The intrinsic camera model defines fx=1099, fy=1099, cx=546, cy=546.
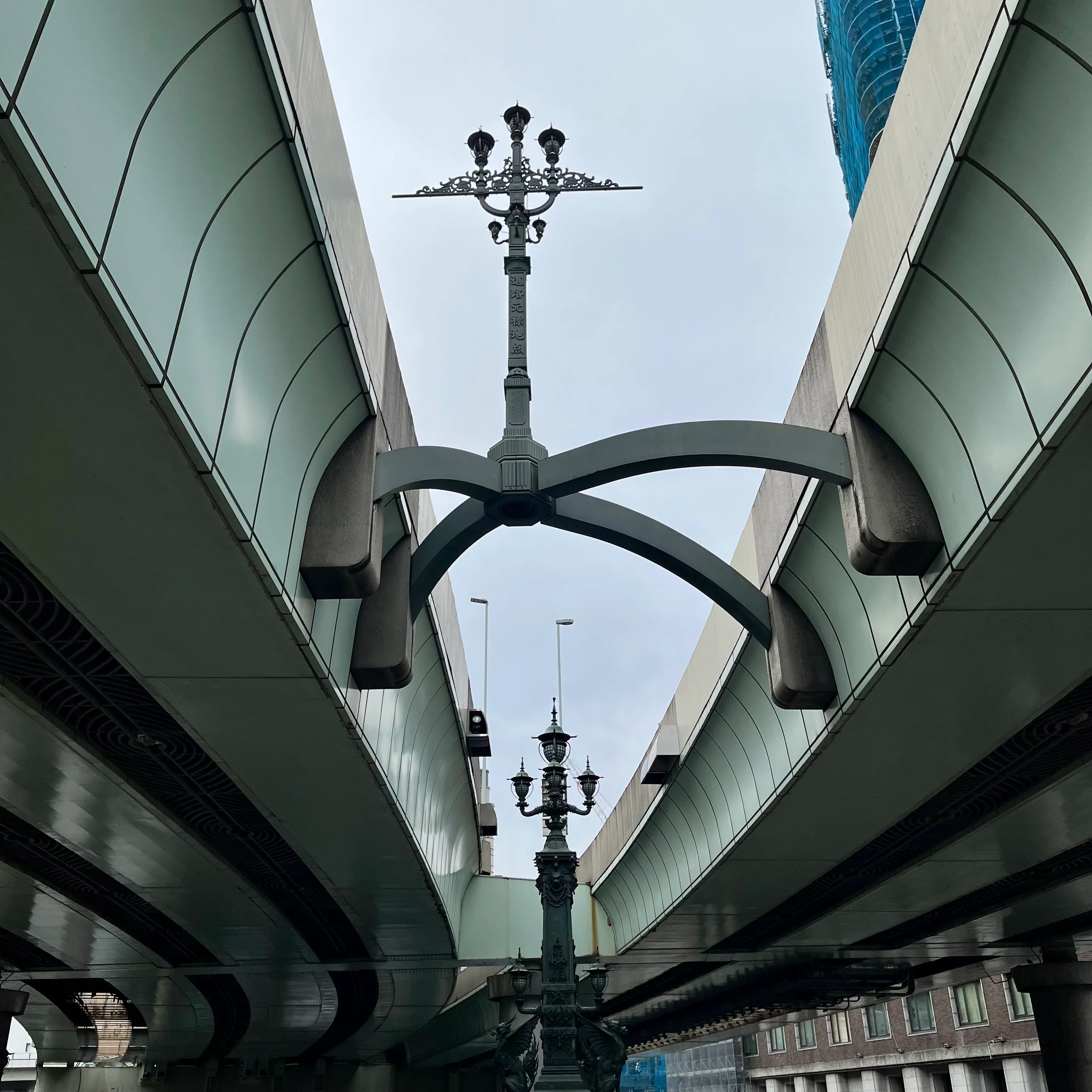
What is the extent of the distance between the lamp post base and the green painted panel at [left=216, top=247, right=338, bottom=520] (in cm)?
987

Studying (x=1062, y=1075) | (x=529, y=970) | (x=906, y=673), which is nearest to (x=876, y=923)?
(x=1062, y=1075)

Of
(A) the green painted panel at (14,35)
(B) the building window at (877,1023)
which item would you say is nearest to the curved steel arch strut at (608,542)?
(A) the green painted panel at (14,35)

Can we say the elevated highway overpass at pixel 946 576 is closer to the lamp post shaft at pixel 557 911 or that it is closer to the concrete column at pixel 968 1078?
the lamp post shaft at pixel 557 911

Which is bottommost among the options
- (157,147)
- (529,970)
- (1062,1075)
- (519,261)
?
(1062,1075)

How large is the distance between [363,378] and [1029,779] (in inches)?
398

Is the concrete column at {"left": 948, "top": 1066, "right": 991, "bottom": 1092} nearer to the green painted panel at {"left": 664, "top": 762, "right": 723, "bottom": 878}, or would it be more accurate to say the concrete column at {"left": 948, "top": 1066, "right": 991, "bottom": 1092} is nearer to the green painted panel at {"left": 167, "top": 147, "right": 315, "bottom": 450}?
the green painted panel at {"left": 664, "top": 762, "right": 723, "bottom": 878}

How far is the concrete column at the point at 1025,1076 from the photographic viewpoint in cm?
4066

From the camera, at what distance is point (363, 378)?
888 centimetres

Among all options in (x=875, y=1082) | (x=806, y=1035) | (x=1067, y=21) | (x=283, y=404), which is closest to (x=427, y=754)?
(x=283, y=404)

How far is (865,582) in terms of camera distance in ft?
33.1

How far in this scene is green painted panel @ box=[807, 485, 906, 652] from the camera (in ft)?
30.9

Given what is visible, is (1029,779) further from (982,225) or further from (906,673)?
(982,225)

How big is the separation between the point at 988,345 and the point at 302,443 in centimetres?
496

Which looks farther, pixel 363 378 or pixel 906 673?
pixel 906 673
